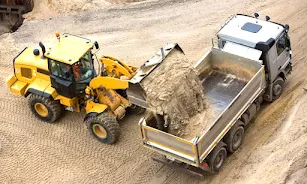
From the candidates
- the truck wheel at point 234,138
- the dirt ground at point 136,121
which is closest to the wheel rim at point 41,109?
the dirt ground at point 136,121

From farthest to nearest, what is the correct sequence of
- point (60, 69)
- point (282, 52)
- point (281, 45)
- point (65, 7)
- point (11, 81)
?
point (65, 7)
point (11, 81)
point (282, 52)
point (281, 45)
point (60, 69)

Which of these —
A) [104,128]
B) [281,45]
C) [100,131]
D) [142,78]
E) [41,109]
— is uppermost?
[142,78]

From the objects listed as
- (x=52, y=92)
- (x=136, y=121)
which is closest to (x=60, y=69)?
(x=52, y=92)

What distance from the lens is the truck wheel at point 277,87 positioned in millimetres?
15323

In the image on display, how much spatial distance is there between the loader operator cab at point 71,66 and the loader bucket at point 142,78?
183 centimetres

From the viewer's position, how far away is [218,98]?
47.5ft

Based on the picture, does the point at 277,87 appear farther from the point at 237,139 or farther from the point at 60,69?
the point at 60,69

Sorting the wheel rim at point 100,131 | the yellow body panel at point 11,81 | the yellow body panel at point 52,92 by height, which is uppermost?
the yellow body panel at point 52,92

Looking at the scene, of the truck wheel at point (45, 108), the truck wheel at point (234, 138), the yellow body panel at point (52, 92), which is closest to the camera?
the truck wheel at point (234, 138)

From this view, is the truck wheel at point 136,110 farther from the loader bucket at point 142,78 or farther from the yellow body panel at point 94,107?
the loader bucket at point 142,78

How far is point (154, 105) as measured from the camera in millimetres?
13078

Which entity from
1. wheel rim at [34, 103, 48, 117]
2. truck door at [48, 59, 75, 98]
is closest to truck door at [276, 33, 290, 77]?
truck door at [48, 59, 75, 98]

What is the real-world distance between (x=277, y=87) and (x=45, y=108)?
264 inches

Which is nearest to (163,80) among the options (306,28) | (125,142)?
(125,142)
